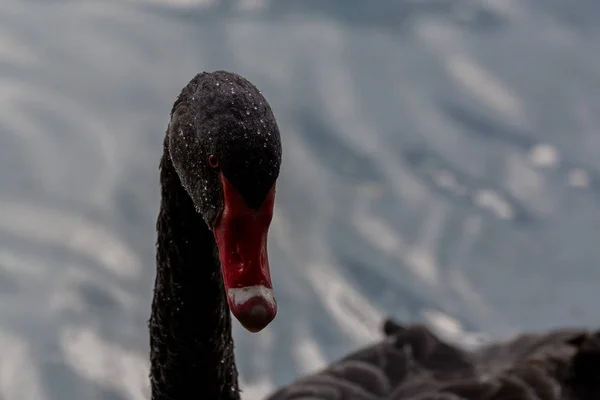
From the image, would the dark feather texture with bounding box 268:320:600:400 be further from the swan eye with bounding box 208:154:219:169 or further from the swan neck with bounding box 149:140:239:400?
the swan eye with bounding box 208:154:219:169

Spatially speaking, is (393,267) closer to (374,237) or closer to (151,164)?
(374,237)

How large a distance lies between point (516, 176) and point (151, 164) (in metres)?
1.80

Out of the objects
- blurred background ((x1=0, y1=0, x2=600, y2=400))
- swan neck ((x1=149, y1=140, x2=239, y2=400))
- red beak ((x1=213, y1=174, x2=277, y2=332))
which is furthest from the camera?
blurred background ((x1=0, y1=0, x2=600, y2=400))

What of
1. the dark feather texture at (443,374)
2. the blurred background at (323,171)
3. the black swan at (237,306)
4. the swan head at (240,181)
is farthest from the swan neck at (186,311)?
the blurred background at (323,171)

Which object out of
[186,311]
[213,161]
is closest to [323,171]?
[186,311]

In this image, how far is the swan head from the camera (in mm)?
1394

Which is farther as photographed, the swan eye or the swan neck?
the swan neck

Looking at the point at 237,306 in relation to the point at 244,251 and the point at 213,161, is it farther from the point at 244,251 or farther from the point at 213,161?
the point at 213,161

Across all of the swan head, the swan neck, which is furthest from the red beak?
the swan neck

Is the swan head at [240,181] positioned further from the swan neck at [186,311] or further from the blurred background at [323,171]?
the blurred background at [323,171]

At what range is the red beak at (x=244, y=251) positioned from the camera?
137 cm

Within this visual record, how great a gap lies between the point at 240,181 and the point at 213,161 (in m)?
0.07

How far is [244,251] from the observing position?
4.66 feet

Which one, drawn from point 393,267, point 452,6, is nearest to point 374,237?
point 393,267
